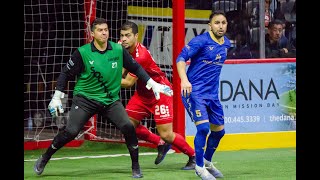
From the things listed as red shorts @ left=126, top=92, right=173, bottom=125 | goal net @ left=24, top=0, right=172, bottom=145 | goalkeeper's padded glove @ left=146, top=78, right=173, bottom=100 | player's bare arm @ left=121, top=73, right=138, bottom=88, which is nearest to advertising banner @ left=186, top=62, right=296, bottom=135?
goal net @ left=24, top=0, right=172, bottom=145

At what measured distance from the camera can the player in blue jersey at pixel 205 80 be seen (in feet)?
38.5

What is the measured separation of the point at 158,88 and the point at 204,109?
23.3 inches

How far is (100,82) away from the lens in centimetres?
1212

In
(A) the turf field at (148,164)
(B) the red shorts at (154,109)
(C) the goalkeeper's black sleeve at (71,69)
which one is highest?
(C) the goalkeeper's black sleeve at (71,69)

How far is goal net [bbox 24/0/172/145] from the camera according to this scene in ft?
53.0

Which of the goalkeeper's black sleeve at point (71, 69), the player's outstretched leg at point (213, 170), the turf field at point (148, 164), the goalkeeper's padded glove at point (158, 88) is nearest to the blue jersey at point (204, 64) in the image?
the goalkeeper's padded glove at point (158, 88)

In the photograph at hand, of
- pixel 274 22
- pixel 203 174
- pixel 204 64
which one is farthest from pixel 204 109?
pixel 274 22

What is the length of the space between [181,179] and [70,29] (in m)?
5.13

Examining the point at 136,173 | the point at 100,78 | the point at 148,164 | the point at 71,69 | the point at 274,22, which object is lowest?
the point at 148,164

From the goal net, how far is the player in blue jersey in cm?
395

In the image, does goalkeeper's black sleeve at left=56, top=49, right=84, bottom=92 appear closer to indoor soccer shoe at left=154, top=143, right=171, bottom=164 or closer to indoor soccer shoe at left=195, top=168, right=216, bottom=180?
indoor soccer shoe at left=195, top=168, right=216, bottom=180

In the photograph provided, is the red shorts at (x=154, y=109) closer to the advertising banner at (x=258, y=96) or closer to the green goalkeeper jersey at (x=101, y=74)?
the green goalkeeper jersey at (x=101, y=74)

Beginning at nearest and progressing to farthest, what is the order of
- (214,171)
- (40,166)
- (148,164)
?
(214,171) < (40,166) < (148,164)

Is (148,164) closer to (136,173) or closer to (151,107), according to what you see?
(151,107)
